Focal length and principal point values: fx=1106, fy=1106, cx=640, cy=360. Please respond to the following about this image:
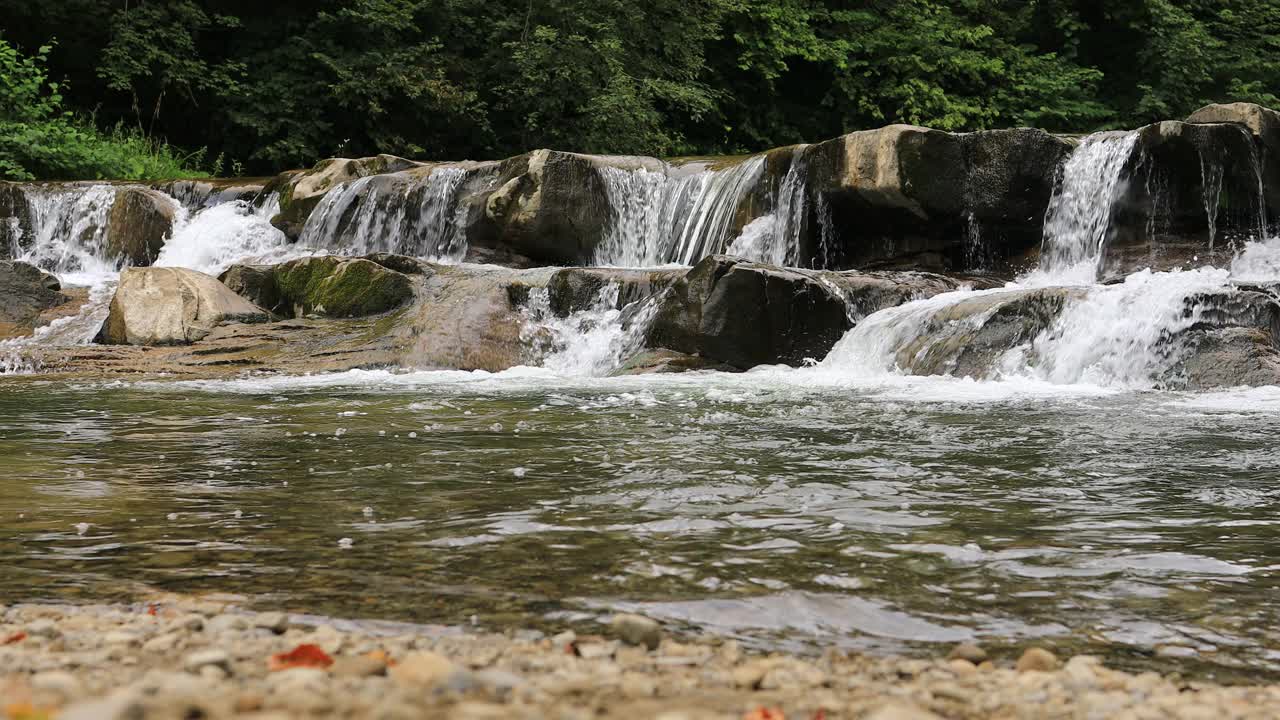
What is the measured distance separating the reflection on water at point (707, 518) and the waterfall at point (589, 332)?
3735 mm

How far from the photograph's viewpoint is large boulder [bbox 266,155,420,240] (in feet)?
53.2

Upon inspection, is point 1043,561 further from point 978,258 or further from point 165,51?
point 165,51

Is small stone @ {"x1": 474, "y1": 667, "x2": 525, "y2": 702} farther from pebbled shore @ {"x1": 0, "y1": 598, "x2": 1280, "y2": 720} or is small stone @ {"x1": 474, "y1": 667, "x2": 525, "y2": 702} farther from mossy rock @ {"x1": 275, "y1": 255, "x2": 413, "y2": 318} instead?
mossy rock @ {"x1": 275, "y1": 255, "x2": 413, "y2": 318}

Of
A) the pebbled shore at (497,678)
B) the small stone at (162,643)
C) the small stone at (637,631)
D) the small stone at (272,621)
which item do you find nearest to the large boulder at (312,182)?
the pebbled shore at (497,678)

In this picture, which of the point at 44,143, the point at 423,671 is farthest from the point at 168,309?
the point at 423,671

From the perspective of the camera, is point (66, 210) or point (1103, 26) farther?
point (1103, 26)

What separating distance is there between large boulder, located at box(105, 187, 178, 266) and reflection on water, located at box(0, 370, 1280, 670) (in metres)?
10.3

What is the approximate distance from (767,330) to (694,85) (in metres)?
14.5

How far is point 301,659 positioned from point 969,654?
1.39m

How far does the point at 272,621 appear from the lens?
2504 mm

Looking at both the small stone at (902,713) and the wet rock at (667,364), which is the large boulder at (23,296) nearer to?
the wet rock at (667,364)

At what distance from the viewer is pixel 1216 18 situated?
26828 millimetres

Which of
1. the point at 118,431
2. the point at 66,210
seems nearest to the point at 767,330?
the point at 118,431

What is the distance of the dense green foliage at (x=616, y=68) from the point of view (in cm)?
2188
